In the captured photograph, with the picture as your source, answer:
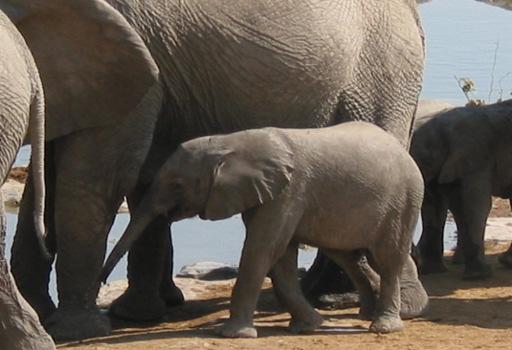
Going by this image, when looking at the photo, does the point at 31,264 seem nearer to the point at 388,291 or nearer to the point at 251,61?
the point at 251,61

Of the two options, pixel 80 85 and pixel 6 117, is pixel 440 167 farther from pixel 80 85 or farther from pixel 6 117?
pixel 6 117

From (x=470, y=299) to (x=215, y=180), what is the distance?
2190 millimetres

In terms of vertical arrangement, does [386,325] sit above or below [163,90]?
below

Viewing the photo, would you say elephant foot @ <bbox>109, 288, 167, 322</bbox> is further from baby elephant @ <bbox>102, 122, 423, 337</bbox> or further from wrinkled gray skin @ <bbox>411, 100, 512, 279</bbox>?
wrinkled gray skin @ <bbox>411, 100, 512, 279</bbox>

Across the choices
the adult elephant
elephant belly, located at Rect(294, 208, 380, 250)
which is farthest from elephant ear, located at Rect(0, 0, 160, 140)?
elephant belly, located at Rect(294, 208, 380, 250)

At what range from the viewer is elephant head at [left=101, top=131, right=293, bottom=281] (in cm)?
885

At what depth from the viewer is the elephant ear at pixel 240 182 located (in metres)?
8.87

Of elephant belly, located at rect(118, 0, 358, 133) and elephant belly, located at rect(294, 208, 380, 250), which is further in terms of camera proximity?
elephant belly, located at rect(118, 0, 358, 133)

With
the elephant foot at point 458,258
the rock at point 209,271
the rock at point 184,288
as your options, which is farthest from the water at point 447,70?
the elephant foot at point 458,258

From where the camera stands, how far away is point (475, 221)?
1137cm

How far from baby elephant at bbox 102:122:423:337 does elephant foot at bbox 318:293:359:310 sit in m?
0.86

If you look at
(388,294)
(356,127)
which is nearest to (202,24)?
(356,127)

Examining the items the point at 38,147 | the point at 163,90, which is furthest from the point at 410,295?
the point at 38,147

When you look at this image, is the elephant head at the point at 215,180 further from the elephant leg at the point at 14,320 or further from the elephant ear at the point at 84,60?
the elephant leg at the point at 14,320
